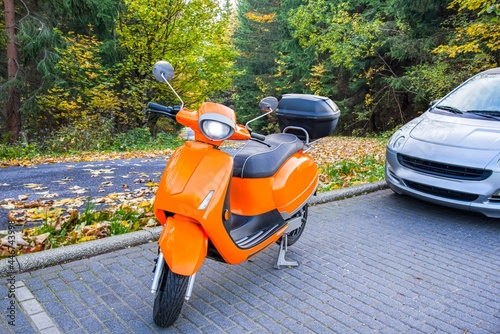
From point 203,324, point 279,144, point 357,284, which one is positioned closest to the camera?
point 203,324

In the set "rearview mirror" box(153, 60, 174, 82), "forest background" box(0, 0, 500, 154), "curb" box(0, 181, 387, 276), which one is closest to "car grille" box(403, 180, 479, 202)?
"curb" box(0, 181, 387, 276)

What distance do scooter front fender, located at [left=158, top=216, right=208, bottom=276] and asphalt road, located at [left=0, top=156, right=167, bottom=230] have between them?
2.29m

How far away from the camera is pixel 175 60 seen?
14.4 meters

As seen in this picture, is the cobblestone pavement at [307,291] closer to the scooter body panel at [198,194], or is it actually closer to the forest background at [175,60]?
the scooter body panel at [198,194]

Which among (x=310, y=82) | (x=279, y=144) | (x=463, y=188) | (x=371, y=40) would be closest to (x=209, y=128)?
(x=279, y=144)

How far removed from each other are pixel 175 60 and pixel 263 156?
12434 millimetres

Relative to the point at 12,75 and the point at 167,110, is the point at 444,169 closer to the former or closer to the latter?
the point at 167,110

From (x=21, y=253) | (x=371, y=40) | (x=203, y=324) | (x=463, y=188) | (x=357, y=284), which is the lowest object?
(x=21, y=253)

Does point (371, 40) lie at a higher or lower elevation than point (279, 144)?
higher

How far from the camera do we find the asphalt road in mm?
4688

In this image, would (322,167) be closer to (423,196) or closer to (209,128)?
(423,196)

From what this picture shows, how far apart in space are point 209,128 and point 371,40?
14331 mm

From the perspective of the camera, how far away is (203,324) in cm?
245

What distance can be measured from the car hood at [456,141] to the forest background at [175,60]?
13.6ft
